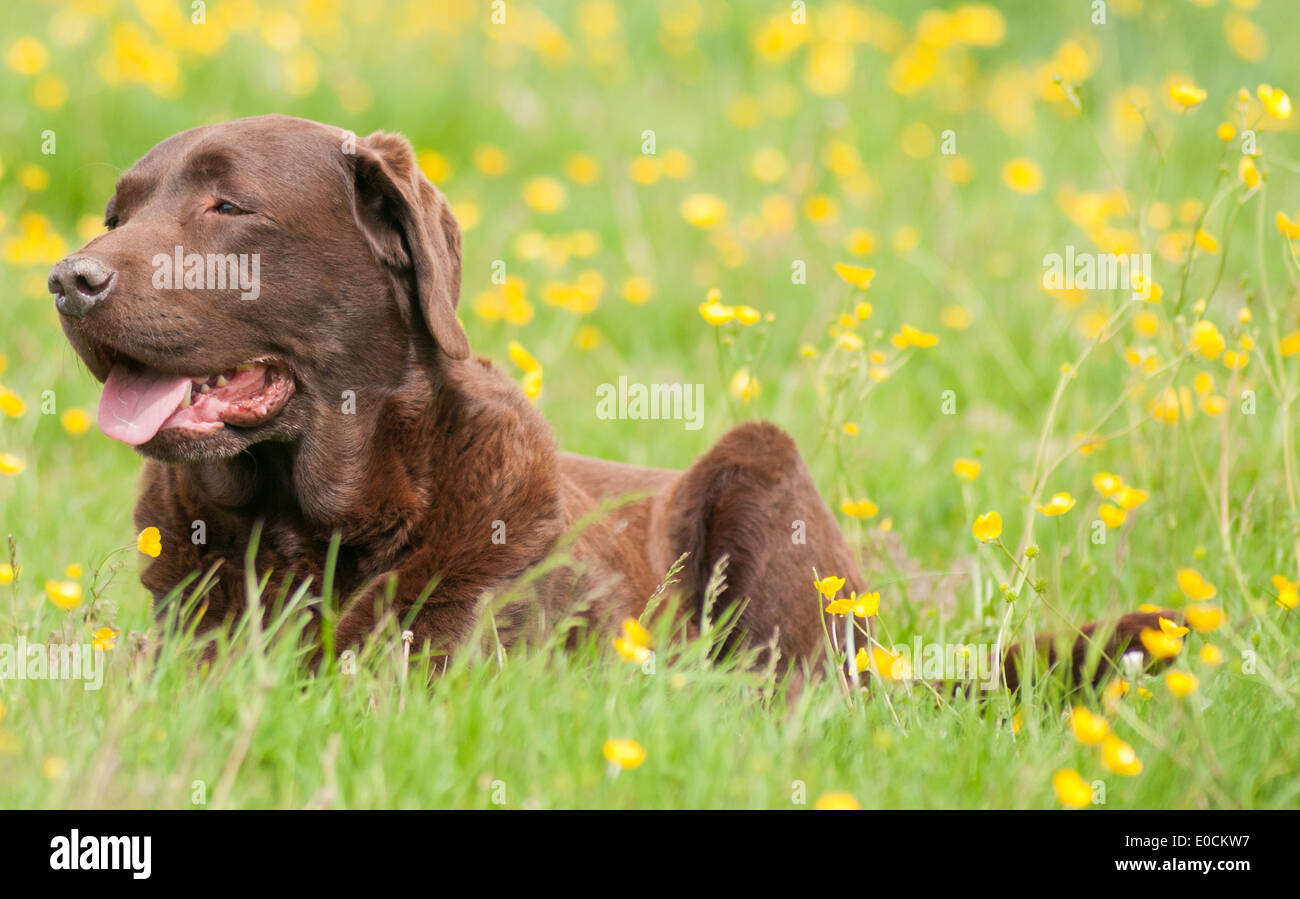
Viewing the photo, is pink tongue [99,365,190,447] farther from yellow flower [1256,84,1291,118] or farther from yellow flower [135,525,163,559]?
yellow flower [1256,84,1291,118]

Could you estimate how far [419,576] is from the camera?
10.4ft

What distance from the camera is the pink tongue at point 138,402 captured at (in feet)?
9.89

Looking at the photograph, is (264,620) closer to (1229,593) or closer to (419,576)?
(419,576)

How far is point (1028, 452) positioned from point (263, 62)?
14.3 ft

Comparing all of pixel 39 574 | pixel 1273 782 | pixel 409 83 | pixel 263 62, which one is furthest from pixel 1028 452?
pixel 263 62

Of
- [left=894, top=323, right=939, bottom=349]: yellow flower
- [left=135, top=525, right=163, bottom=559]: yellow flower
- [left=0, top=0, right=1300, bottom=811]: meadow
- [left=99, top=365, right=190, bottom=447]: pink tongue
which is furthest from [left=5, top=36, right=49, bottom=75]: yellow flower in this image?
[left=894, top=323, right=939, bottom=349]: yellow flower

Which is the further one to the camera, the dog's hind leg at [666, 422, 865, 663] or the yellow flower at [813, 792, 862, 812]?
the dog's hind leg at [666, 422, 865, 663]

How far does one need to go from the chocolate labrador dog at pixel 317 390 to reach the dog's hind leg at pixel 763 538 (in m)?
0.43

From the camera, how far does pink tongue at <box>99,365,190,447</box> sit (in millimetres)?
3014

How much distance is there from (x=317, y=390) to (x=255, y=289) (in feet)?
0.88

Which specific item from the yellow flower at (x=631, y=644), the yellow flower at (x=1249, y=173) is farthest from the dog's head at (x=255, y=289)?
the yellow flower at (x=1249, y=173)

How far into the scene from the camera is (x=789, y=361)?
6176mm

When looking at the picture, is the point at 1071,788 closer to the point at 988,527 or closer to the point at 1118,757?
the point at 1118,757

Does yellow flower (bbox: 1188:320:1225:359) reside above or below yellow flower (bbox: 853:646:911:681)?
above
